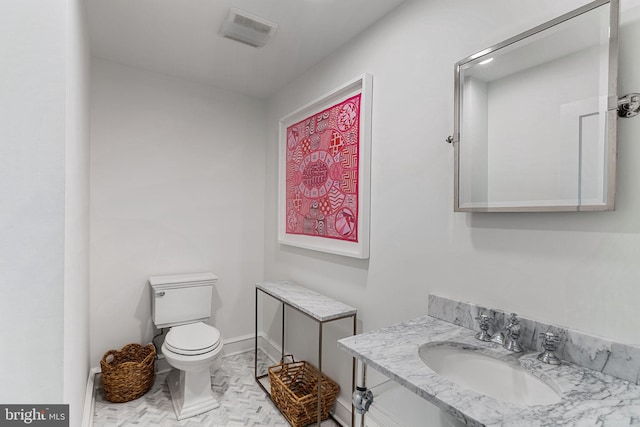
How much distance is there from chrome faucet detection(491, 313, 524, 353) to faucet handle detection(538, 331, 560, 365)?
7cm

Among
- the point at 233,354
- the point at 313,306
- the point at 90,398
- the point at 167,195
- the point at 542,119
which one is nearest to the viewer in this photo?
the point at 542,119

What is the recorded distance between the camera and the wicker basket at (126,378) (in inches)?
83.3

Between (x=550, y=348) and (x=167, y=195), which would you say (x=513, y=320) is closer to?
(x=550, y=348)

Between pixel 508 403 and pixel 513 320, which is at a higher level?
pixel 513 320

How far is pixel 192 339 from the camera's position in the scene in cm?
217

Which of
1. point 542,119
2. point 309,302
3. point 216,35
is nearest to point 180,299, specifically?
point 309,302

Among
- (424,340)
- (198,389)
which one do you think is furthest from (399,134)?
(198,389)

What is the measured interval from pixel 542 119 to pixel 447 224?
543mm

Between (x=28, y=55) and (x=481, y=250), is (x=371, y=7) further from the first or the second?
(x=28, y=55)

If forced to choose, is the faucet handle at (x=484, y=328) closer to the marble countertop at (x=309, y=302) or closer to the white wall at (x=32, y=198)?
the marble countertop at (x=309, y=302)

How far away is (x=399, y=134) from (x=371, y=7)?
72 cm

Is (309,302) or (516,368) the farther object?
(309,302)

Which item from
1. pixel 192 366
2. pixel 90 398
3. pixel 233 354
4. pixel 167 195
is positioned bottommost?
pixel 233 354

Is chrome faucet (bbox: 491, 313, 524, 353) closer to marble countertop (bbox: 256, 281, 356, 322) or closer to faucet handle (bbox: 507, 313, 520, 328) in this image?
faucet handle (bbox: 507, 313, 520, 328)
